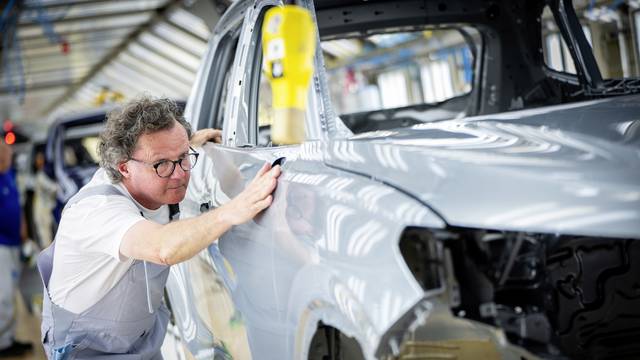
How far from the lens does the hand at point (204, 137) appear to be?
9.86 feet

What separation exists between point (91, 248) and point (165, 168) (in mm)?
330

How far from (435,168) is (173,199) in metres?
1.29

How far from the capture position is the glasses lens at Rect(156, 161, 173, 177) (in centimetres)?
265

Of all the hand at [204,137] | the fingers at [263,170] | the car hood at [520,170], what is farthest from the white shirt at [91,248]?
the car hood at [520,170]

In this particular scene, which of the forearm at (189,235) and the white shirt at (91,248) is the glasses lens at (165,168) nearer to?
the white shirt at (91,248)

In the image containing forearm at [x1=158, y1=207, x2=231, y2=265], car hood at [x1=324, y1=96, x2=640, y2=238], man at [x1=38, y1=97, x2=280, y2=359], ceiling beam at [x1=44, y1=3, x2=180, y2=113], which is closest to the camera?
car hood at [x1=324, y1=96, x2=640, y2=238]

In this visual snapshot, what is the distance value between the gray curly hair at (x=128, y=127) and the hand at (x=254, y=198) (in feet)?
1.90

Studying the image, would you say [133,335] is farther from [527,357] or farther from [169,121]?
[527,357]

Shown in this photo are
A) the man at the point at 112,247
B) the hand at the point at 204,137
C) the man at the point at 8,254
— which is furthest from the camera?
the man at the point at 8,254

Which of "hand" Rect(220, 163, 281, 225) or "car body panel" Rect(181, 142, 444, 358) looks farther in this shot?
"hand" Rect(220, 163, 281, 225)

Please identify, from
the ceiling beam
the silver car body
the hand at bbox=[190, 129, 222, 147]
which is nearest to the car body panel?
the silver car body

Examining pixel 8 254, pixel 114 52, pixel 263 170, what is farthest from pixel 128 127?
pixel 114 52

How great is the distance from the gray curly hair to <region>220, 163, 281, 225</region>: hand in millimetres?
578

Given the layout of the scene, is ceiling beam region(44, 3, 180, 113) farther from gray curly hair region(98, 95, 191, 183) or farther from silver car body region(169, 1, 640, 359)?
silver car body region(169, 1, 640, 359)
